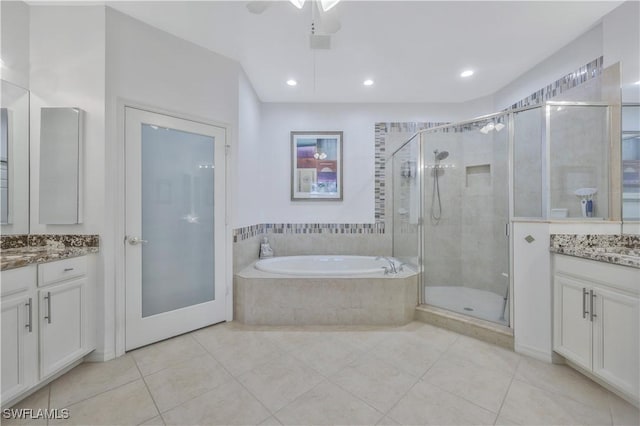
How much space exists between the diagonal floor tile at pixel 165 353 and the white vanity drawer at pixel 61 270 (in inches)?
30.6

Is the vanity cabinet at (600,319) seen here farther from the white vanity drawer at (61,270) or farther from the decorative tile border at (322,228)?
the white vanity drawer at (61,270)

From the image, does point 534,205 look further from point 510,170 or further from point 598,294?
point 598,294

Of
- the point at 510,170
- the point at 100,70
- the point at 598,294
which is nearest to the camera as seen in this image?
the point at 598,294

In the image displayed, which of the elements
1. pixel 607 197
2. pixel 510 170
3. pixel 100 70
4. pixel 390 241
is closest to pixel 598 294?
pixel 607 197

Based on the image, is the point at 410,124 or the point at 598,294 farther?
the point at 410,124

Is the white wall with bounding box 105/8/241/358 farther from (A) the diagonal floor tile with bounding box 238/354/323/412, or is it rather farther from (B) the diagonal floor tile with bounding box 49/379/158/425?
(A) the diagonal floor tile with bounding box 238/354/323/412

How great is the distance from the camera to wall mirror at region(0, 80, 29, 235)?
1706mm

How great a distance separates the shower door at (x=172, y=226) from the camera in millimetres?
1978

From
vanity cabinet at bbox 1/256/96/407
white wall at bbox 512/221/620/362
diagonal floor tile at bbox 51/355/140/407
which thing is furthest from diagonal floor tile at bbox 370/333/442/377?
vanity cabinet at bbox 1/256/96/407

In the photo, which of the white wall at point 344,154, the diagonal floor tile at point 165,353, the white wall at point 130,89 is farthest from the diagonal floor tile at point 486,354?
the white wall at point 130,89

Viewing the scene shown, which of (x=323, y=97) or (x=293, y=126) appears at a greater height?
(x=323, y=97)

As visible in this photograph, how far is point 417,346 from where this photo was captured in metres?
2.01

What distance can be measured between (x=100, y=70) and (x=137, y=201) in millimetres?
1018

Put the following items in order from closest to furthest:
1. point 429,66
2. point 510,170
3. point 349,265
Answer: point 510,170 → point 429,66 → point 349,265
